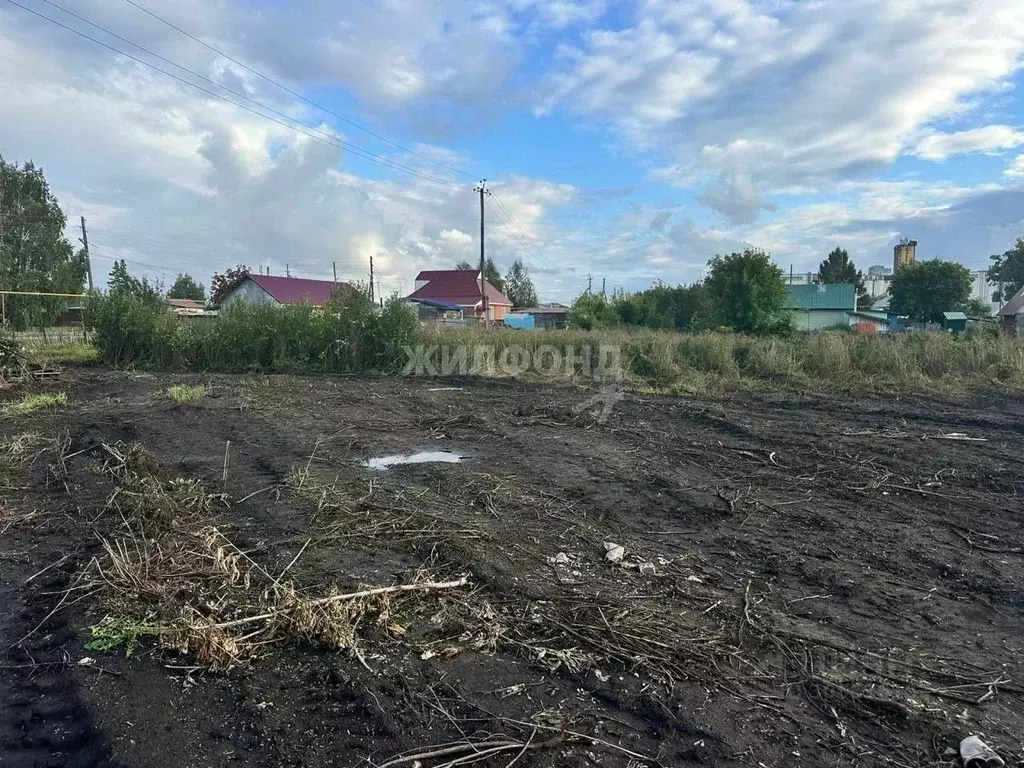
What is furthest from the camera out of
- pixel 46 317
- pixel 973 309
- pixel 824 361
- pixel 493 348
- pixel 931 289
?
pixel 973 309

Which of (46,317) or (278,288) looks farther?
(278,288)

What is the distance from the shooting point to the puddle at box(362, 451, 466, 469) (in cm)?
632

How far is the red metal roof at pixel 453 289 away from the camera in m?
40.6

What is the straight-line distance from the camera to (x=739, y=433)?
7957 mm

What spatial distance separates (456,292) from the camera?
41344 millimetres

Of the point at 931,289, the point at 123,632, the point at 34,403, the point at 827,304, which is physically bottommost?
the point at 123,632

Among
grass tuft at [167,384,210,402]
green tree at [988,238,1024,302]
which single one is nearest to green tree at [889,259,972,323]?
green tree at [988,238,1024,302]

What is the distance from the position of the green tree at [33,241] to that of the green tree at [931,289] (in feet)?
154

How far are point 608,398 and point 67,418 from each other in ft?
27.8

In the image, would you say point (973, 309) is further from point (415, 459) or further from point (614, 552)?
point (614, 552)

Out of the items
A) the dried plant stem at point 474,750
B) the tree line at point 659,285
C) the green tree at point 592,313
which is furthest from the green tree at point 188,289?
the dried plant stem at point 474,750

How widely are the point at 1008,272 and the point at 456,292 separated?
42688 mm

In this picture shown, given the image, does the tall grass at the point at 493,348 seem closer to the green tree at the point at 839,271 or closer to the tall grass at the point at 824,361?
the tall grass at the point at 824,361

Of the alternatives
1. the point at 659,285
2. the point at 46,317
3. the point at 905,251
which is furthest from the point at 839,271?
the point at 46,317
